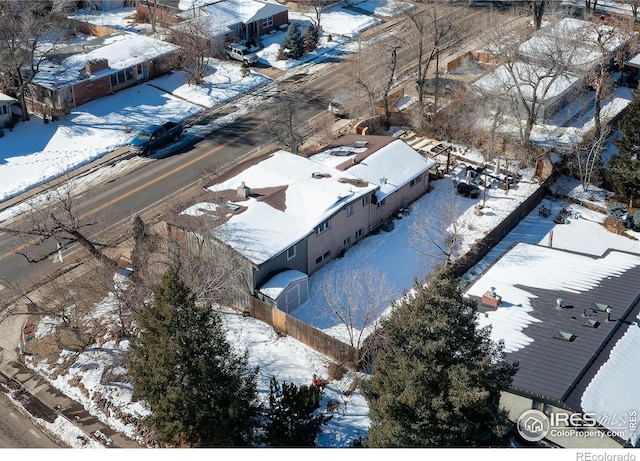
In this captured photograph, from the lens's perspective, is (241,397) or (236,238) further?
(236,238)

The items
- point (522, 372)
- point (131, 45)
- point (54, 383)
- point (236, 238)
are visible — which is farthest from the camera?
point (131, 45)

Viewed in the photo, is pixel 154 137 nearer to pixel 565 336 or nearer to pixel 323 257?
pixel 323 257

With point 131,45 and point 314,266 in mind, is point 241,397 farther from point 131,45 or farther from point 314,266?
point 131,45

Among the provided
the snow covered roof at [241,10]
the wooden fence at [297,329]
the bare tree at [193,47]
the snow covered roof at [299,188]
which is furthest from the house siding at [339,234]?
the snow covered roof at [241,10]

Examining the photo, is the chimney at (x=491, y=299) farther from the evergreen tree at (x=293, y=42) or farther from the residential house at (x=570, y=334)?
the evergreen tree at (x=293, y=42)

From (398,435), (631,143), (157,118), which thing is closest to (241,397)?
(398,435)

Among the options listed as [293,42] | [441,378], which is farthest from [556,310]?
[293,42]

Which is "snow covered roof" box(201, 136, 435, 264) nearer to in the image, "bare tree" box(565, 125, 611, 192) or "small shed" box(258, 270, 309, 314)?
"small shed" box(258, 270, 309, 314)
